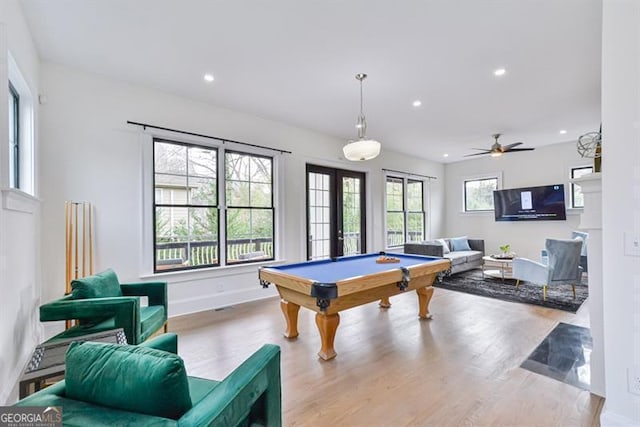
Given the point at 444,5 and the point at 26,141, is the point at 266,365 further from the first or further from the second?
the point at 26,141

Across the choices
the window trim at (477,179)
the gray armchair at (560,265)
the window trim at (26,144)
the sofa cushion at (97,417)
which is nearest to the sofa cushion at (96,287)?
the window trim at (26,144)

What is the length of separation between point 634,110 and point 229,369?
126 inches

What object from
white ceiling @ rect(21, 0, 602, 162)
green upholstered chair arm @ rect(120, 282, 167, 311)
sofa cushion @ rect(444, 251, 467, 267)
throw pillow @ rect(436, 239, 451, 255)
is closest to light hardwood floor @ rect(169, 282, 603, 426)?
green upholstered chair arm @ rect(120, 282, 167, 311)

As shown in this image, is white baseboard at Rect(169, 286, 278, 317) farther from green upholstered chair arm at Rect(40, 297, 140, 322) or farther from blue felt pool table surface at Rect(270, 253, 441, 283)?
green upholstered chair arm at Rect(40, 297, 140, 322)

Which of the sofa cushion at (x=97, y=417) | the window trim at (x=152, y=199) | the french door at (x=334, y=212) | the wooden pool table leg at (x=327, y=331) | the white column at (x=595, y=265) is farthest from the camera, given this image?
the french door at (x=334, y=212)

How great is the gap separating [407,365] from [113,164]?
376 centimetres

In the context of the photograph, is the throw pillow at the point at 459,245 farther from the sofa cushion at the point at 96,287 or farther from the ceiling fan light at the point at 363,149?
the sofa cushion at the point at 96,287

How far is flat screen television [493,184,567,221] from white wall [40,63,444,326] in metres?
6.05

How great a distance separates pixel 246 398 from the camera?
1.10 m

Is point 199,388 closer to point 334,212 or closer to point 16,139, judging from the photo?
point 16,139

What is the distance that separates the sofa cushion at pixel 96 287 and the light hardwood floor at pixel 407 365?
83cm

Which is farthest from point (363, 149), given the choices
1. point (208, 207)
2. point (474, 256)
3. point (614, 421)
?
point (474, 256)

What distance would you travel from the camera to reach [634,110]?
1.57m

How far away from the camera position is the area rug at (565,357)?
2250mm
